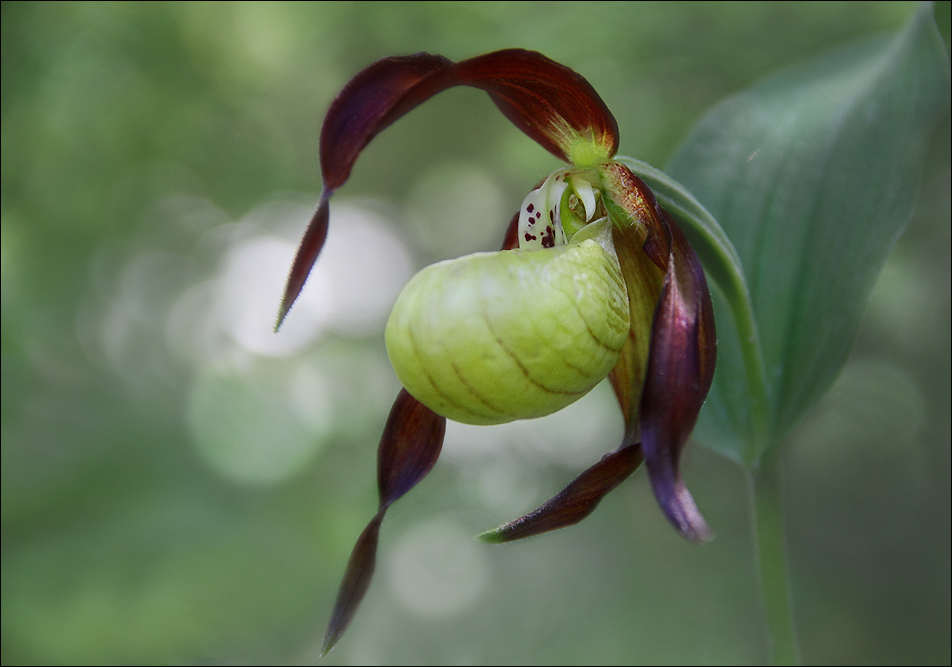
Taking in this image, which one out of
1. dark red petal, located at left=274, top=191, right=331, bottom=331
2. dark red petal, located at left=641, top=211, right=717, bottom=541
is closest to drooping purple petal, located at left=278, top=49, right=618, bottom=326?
dark red petal, located at left=274, top=191, right=331, bottom=331

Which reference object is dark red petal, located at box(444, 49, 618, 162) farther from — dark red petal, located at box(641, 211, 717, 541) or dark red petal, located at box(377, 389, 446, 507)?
dark red petal, located at box(377, 389, 446, 507)

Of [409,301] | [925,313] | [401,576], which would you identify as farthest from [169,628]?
[925,313]

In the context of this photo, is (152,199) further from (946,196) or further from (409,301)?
(946,196)

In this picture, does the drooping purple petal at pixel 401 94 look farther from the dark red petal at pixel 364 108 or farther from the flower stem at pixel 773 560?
the flower stem at pixel 773 560

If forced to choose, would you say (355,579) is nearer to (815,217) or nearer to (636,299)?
(636,299)

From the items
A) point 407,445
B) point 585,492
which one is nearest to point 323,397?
point 407,445

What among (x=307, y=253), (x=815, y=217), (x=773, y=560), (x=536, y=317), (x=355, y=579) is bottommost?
(x=773, y=560)

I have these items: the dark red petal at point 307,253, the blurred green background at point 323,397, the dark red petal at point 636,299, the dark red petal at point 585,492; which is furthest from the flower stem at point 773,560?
the blurred green background at point 323,397
